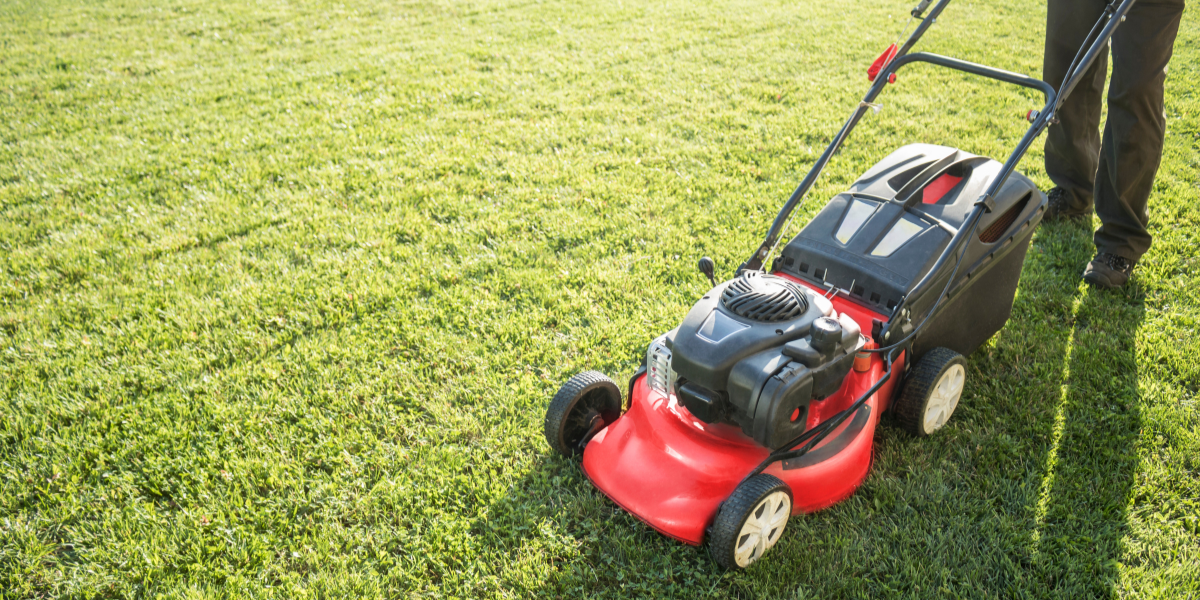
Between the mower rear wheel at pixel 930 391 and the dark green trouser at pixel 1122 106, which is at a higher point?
the dark green trouser at pixel 1122 106

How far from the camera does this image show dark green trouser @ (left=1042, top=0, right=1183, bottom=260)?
3340 mm

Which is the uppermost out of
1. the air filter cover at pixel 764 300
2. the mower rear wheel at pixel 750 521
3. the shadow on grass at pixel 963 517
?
the air filter cover at pixel 764 300

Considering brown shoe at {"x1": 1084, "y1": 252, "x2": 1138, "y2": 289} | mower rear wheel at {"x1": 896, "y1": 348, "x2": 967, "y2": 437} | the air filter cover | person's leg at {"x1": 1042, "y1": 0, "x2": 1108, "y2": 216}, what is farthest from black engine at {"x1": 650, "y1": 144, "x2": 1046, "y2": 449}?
person's leg at {"x1": 1042, "y1": 0, "x2": 1108, "y2": 216}

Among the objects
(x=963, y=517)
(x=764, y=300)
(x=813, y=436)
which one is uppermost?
(x=764, y=300)

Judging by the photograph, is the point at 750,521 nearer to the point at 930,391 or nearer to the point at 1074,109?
the point at 930,391

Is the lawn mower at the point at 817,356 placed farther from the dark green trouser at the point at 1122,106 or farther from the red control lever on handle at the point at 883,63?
the dark green trouser at the point at 1122,106

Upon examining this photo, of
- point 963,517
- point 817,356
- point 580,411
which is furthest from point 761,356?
point 963,517

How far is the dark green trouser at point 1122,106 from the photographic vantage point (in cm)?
334

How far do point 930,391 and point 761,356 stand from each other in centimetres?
84

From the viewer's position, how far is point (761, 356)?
2.29m

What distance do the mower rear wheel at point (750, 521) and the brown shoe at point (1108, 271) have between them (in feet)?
7.49

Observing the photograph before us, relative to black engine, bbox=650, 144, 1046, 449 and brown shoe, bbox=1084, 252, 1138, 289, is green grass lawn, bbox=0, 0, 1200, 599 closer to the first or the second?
brown shoe, bbox=1084, 252, 1138, 289

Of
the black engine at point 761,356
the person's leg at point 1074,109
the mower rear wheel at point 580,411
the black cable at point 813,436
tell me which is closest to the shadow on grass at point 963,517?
the mower rear wheel at point 580,411

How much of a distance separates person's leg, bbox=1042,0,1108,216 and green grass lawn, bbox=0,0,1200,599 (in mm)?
368
